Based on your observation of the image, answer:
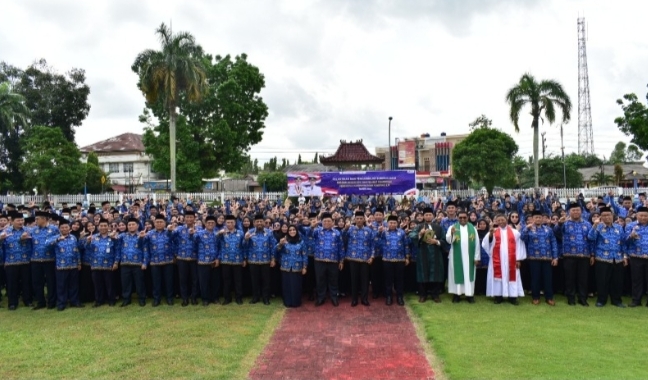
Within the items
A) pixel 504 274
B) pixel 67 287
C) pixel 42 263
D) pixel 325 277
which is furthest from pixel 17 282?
pixel 504 274

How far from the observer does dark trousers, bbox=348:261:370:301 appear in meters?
9.28

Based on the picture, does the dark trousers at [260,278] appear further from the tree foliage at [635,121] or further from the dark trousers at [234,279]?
the tree foliage at [635,121]

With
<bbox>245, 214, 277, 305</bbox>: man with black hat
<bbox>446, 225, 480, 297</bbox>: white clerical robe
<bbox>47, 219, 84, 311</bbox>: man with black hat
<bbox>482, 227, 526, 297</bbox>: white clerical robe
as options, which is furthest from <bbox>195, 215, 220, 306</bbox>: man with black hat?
<bbox>482, 227, 526, 297</bbox>: white clerical robe

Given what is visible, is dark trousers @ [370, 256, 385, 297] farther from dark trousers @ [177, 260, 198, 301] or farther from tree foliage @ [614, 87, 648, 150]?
tree foliage @ [614, 87, 648, 150]

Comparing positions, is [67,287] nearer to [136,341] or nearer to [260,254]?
[136,341]

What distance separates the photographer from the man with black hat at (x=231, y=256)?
30.9 ft

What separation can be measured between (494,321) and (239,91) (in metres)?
27.5

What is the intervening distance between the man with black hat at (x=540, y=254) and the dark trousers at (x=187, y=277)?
583 cm

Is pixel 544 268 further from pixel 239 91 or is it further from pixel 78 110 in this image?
pixel 78 110

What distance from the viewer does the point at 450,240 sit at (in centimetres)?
932

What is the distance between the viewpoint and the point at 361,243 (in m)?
9.30

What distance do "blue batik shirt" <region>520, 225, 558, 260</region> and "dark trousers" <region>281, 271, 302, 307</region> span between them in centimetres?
407

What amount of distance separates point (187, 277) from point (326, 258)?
8.40ft

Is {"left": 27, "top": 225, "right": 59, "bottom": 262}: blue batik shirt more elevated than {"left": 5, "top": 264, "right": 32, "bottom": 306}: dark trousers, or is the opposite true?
{"left": 27, "top": 225, "right": 59, "bottom": 262}: blue batik shirt
